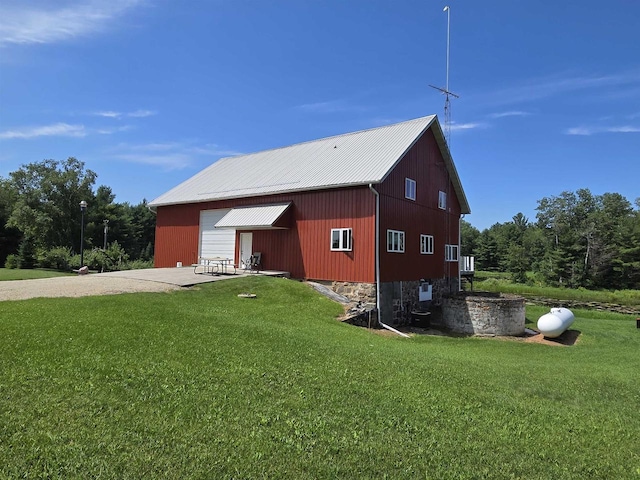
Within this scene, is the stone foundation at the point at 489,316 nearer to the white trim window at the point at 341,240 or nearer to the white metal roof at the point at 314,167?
the white trim window at the point at 341,240

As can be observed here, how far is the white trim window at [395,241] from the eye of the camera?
1727 cm

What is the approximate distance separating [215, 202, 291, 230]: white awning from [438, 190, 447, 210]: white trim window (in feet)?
27.4

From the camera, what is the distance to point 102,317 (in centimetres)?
880

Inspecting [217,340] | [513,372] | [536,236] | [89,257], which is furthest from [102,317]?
[536,236]

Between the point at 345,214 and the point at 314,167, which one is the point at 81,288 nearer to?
the point at 345,214

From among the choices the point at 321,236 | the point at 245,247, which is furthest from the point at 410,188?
the point at 245,247

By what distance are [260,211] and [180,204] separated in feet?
22.9

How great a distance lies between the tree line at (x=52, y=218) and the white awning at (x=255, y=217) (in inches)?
724

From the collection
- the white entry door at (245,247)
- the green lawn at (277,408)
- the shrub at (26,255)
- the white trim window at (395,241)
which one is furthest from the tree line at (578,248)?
the shrub at (26,255)

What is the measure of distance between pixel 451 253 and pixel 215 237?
13.0m

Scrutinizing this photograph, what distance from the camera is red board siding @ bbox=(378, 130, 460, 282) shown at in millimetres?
17219

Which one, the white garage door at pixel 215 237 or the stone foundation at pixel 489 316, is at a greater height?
the white garage door at pixel 215 237

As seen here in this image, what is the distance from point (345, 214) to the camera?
1702cm

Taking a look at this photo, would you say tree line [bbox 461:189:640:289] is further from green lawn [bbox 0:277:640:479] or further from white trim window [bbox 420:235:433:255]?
green lawn [bbox 0:277:640:479]
